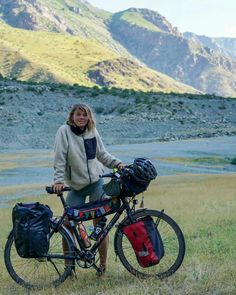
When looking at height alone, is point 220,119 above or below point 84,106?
below

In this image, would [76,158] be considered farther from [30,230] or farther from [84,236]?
[30,230]

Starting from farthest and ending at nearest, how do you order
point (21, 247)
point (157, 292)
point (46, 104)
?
point (46, 104) → point (21, 247) → point (157, 292)

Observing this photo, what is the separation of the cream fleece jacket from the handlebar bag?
34cm

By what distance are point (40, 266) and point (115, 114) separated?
52499 mm

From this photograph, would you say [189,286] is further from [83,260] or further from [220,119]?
[220,119]

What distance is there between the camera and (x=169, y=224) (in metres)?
6.88

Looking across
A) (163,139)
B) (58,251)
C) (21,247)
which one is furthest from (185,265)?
(163,139)

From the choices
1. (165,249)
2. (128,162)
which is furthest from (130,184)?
(128,162)

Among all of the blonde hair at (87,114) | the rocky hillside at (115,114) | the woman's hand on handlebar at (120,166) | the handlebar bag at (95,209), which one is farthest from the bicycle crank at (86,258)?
the rocky hillside at (115,114)

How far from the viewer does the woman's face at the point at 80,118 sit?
7.24 metres

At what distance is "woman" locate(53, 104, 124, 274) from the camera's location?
7.18m

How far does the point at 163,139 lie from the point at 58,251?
4463cm

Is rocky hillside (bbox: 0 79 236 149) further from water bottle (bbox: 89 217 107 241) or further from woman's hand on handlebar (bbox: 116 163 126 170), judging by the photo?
water bottle (bbox: 89 217 107 241)

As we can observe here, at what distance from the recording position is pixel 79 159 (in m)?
7.19
